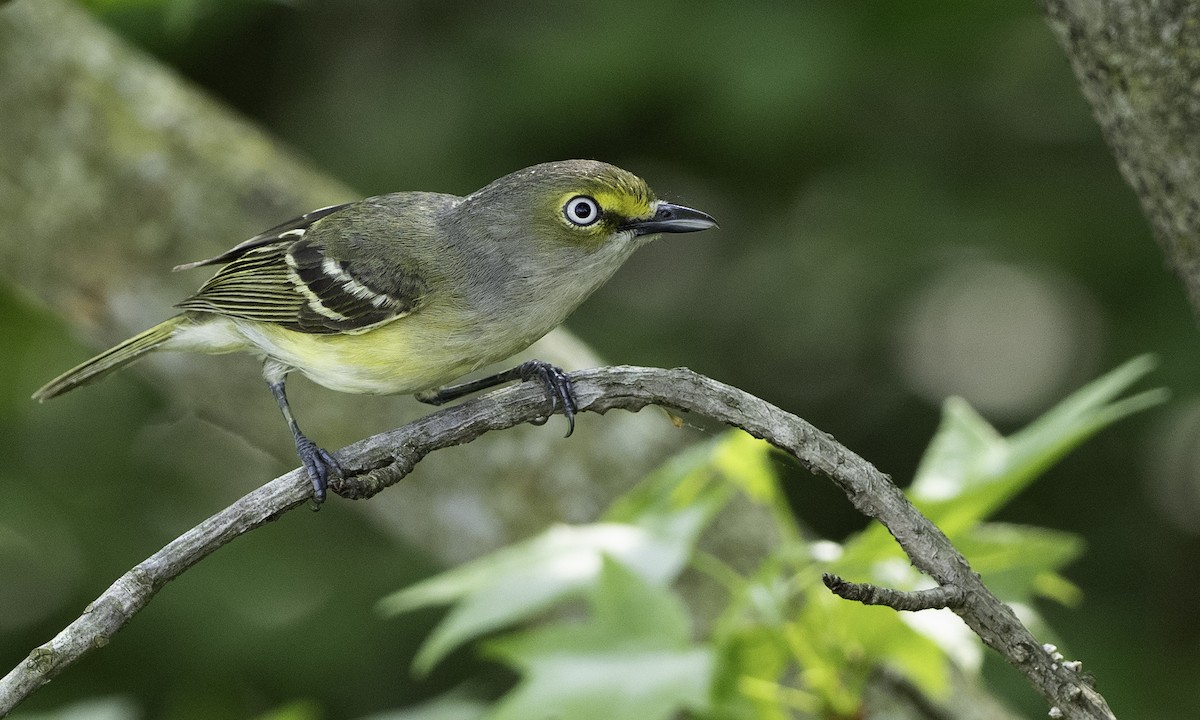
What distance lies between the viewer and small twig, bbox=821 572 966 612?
1.67m

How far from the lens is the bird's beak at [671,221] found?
281 centimetres

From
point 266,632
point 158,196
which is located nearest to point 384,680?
point 266,632

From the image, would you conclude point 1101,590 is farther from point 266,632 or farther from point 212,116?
point 212,116

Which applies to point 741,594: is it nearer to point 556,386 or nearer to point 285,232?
point 556,386

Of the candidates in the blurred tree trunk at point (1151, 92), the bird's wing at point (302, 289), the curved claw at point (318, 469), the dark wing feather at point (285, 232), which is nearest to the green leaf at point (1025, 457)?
the blurred tree trunk at point (1151, 92)

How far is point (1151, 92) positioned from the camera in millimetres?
2516

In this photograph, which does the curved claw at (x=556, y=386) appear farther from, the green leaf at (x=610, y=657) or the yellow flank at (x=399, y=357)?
the green leaf at (x=610, y=657)

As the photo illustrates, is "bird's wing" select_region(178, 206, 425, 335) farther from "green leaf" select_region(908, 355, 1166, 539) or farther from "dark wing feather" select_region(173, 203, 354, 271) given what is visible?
"green leaf" select_region(908, 355, 1166, 539)

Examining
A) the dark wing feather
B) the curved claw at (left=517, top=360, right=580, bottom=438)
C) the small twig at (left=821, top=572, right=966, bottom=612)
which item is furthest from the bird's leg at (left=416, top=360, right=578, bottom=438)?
the small twig at (left=821, top=572, right=966, bottom=612)

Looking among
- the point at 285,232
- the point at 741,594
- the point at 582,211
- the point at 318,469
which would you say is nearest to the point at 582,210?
the point at 582,211

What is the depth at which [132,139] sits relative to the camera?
4574 millimetres

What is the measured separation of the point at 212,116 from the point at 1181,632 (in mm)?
4827

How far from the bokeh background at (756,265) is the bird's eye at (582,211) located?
7.84 ft

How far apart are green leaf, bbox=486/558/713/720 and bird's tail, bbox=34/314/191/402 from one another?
1.71m
